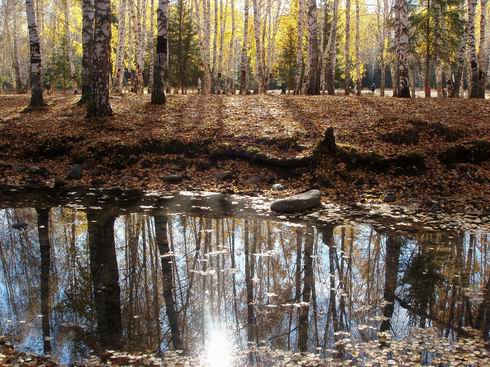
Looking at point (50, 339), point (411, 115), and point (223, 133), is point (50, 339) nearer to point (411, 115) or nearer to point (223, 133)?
point (223, 133)

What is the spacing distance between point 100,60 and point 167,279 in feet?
33.6

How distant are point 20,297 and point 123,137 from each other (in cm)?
828

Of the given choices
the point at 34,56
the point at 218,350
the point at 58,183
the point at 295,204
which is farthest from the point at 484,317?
the point at 34,56

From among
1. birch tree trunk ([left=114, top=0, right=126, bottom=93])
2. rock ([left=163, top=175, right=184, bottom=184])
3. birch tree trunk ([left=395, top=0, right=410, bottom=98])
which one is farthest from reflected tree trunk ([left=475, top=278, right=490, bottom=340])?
birch tree trunk ([left=114, top=0, right=126, bottom=93])

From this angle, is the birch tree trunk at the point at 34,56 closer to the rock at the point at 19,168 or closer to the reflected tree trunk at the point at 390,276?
the rock at the point at 19,168

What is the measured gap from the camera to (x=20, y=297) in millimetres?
6016

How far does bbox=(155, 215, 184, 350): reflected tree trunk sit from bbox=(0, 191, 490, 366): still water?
0.02 m

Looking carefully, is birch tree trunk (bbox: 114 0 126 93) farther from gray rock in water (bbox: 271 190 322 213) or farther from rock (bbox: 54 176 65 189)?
gray rock in water (bbox: 271 190 322 213)

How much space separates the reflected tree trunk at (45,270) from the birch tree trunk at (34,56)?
8996 millimetres

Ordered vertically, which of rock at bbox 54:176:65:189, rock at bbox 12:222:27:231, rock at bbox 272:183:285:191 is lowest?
rock at bbox 12:222:27:231

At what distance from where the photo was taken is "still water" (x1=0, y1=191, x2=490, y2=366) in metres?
5.02

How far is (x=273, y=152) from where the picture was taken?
12.9 m

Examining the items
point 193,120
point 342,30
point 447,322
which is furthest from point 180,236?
point 342,30

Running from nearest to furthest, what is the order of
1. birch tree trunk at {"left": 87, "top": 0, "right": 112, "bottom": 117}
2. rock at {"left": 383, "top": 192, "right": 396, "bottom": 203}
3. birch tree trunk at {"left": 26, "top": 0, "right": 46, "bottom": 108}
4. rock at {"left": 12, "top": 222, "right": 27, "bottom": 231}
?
rock at {"left": 12, "top": 222, "right": 27, "bottom": 231} < rock at {"left": 383, "top": 192, "right": 396, "bottom": 203} < birch tree trunk at {"left": 87, "top": 0, "right": 112, "bottom": 117} < birch tree trunk at {"left": 26, "top": 0, "right": 46, "bottom": 108}
